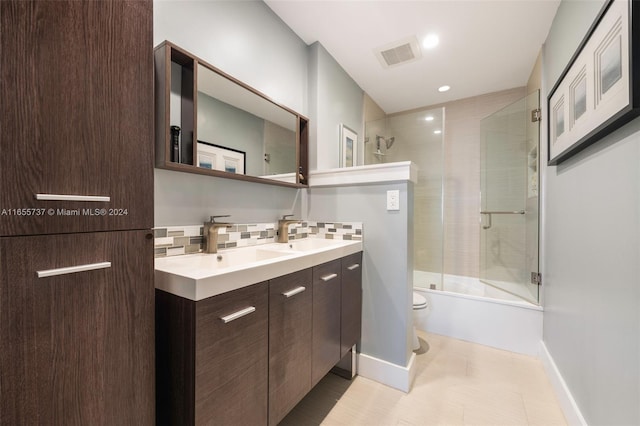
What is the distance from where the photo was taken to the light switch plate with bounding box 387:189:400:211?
168 cm

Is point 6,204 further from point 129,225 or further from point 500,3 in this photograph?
point 500,3

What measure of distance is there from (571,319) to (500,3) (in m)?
2.07

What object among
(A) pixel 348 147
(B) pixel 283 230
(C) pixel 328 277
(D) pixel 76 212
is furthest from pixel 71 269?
(A) pixel 348 147

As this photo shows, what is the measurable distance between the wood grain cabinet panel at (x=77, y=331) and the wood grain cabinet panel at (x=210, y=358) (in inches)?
2.5

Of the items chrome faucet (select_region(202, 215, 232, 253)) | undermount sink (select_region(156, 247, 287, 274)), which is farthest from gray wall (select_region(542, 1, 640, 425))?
chrome faucet (select_region(202, 215, 232, 253))

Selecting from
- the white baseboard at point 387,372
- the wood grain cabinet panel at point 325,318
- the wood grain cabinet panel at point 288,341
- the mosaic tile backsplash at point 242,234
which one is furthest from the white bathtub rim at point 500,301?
the wood grain cabinet panel at point 288,341

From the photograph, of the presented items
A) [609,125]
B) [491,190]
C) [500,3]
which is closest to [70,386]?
[609,125]

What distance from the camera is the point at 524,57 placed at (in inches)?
92.7

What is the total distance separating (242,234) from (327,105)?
1393 mm

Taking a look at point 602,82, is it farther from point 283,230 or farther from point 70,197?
point 70,197

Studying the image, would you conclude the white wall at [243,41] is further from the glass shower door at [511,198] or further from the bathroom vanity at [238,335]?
the glass shower door at [511,198]

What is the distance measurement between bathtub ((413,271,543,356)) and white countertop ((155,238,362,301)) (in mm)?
1418

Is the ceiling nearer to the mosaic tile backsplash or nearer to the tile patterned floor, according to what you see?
the mosaic tile backsplash

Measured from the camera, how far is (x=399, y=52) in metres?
2.26
